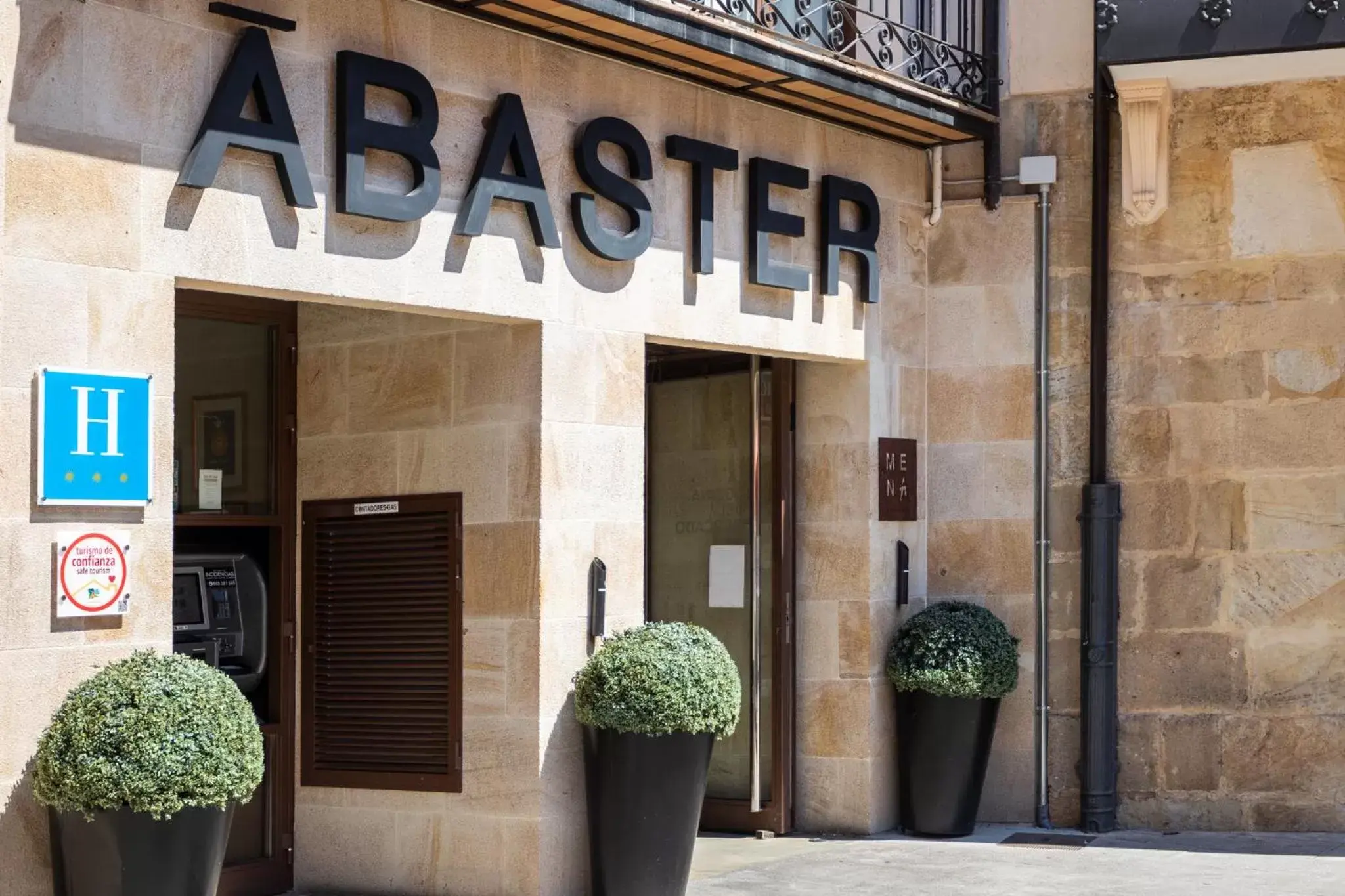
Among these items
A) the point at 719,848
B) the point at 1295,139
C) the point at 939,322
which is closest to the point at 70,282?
the point at 719,848

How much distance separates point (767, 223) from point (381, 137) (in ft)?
8.71

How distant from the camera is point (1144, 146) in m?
10.3

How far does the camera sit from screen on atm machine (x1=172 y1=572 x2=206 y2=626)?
852cm

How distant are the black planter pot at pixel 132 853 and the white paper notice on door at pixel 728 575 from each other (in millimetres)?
5058

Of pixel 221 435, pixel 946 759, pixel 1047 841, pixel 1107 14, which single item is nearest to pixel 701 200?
pixel 1107 14

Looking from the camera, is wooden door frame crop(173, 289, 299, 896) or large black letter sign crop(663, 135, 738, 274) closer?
wooden door frame crop(173, 289, 299, 896)

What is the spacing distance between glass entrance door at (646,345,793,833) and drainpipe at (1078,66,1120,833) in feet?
5.68

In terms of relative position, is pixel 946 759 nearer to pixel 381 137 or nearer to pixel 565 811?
pixel 565 811

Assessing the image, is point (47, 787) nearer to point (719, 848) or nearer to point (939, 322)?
point (719, 848)

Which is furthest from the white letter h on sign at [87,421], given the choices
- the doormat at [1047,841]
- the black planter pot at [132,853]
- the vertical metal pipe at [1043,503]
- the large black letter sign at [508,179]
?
the vertical metal pipe at [1043,503]

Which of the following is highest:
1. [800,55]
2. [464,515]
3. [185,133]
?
[800,55]

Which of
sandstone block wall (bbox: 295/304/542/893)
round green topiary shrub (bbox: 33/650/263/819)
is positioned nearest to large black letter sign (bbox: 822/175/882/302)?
sandstone block wall (bbox: 295/304/542/893)

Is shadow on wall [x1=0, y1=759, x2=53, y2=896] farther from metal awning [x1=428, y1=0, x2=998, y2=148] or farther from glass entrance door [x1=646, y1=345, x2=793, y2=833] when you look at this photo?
glass entrance door [x1=646, y1=345, x2=793, y2=833]

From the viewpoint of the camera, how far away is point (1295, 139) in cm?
1035
